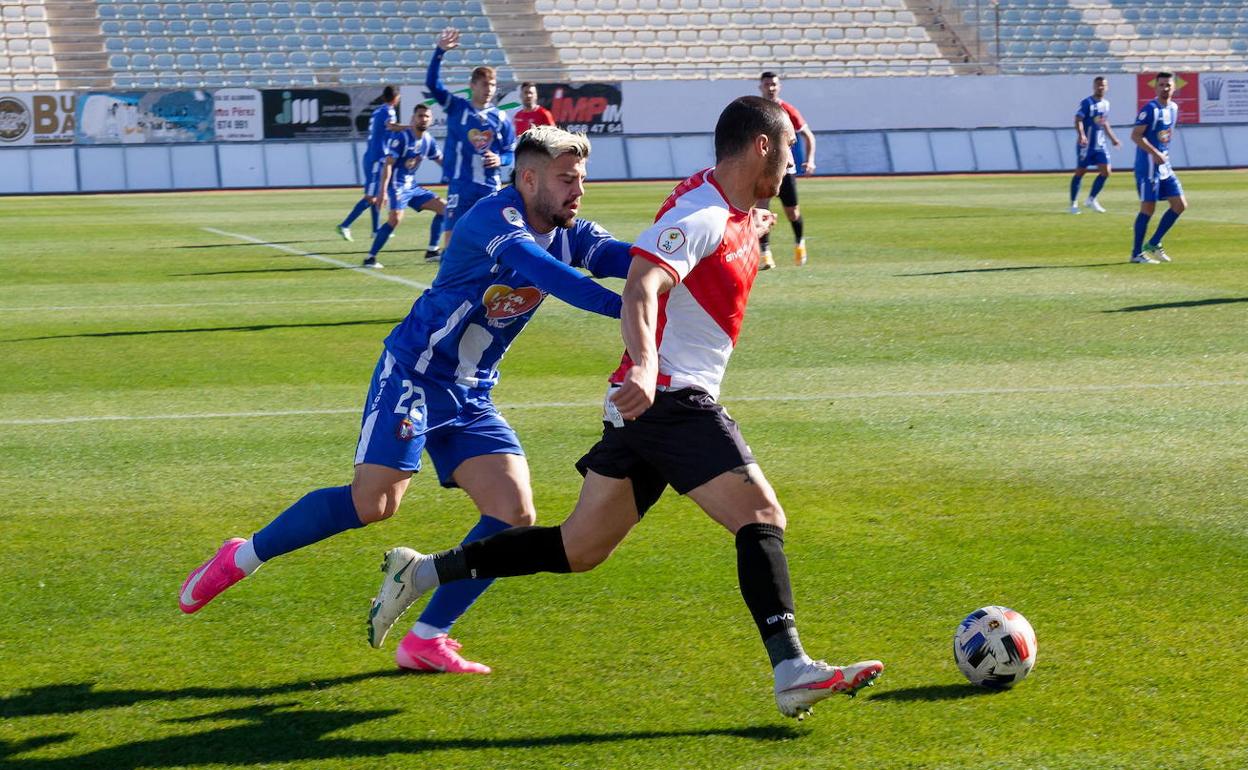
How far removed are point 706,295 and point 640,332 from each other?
16.5 inches

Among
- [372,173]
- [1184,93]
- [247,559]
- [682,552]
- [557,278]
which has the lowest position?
[1184,93]

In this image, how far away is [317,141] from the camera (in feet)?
129

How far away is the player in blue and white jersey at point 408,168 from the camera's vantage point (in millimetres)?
20203

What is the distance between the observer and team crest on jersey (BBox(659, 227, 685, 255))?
441cm

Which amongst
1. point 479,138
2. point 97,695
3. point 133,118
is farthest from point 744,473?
point 133,118

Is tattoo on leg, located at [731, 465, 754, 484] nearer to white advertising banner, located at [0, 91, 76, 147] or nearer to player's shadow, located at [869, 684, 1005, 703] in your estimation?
player's shadow, located at [869, 684, 1005, 703]

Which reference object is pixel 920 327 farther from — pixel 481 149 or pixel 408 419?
pixel 408 419

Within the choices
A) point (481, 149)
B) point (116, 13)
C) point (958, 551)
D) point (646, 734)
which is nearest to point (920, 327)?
point (481, 149)

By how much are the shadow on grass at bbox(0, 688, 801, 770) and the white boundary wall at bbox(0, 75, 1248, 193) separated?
35.2 m

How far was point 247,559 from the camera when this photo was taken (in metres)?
5.32

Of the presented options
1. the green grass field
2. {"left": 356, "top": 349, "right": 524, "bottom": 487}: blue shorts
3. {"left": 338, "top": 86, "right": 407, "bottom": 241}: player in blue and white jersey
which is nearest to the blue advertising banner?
{"left": 338, "top": 86, "right": 407, "bottom": 241}: player in blue and white jersey

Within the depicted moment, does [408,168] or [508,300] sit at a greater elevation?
[508,300]

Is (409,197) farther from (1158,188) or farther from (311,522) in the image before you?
(311,522)

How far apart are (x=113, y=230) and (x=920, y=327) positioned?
1652cm
